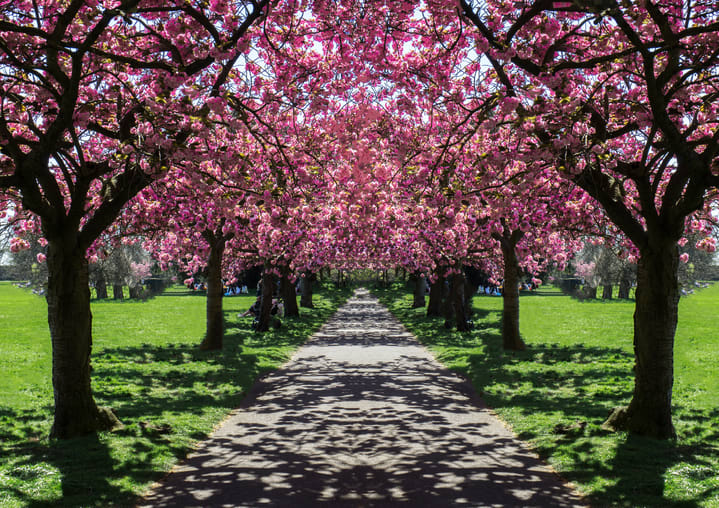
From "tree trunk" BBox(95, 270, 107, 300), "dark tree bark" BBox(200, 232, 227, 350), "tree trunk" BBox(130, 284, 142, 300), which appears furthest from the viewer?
"tree trunk" BBox(130, 284, 142, 300)

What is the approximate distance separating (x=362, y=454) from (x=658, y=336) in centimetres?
467

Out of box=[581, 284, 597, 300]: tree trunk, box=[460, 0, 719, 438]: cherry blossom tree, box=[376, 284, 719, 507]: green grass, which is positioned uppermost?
box=[460, 0, 719, 438]: cherry blossom tree

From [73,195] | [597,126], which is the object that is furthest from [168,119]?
[597,126]

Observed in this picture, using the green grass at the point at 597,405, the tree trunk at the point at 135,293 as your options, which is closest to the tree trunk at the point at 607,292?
the green grass at the point at 597,405

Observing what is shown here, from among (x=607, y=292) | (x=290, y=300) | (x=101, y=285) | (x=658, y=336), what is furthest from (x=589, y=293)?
(x=658, y=336)

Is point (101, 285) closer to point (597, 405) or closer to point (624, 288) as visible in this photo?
point (624, 288)

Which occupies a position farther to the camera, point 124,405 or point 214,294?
point 214,294

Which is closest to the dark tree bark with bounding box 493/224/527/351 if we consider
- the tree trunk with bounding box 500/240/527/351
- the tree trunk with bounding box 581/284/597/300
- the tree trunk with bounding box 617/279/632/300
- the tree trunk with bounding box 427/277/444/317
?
the tree trunk with bounding box 500/240/527/351

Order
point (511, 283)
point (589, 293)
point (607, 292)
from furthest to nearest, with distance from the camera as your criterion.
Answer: point (607, 292) < point (589, 293) < point (511, 283)

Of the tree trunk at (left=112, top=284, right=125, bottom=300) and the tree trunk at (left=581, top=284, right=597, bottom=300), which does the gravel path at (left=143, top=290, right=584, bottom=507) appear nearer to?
the tree trunk at (left=581, top=284, right=597, bottom=300)

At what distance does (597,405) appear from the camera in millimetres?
11078

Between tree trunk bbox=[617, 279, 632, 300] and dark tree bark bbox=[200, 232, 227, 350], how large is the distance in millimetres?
47471

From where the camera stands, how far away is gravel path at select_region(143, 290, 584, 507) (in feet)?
20.3

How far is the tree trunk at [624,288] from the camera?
56588mm
